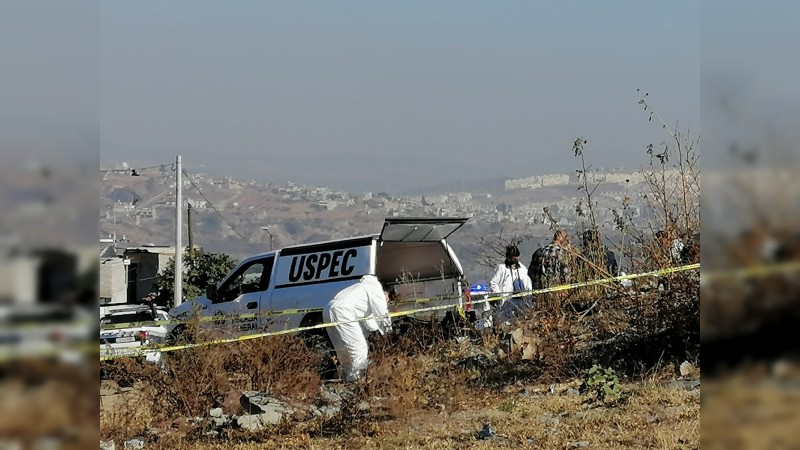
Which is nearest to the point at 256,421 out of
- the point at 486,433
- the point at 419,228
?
the point at 486,433

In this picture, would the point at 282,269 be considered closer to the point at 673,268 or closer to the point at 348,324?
the point at 348,324

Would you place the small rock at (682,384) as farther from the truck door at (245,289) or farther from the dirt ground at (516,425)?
the truck door at (245,289)

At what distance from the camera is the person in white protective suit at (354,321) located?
9875 millimetres

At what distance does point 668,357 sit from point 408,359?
2.87 m

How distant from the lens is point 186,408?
27.4ft

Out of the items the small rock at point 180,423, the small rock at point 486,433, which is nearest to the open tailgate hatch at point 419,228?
the small rock at point 180,423

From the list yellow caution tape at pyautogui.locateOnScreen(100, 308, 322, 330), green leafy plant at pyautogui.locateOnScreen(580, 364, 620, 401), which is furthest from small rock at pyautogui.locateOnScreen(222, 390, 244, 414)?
green leafy plant at pyautogui.locateOnScreen(580, 364, 620, 401)

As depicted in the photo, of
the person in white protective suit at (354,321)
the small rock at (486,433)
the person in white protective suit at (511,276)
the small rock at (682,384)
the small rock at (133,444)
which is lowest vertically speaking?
the small rock at (133,444)

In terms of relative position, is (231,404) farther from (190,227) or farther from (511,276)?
(190,227)

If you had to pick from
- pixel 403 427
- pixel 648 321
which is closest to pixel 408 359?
pixel 403 427

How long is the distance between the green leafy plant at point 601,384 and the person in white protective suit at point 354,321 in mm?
2372

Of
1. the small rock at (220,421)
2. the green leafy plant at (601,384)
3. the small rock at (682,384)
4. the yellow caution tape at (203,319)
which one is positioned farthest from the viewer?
the yellow caution tape at (203,319)

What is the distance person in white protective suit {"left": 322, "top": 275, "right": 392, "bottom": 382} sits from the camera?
9.88 metres

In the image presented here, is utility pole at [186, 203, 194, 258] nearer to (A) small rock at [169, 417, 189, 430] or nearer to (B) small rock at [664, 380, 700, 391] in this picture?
(A) small rock at [169, 417, 189, 430]
